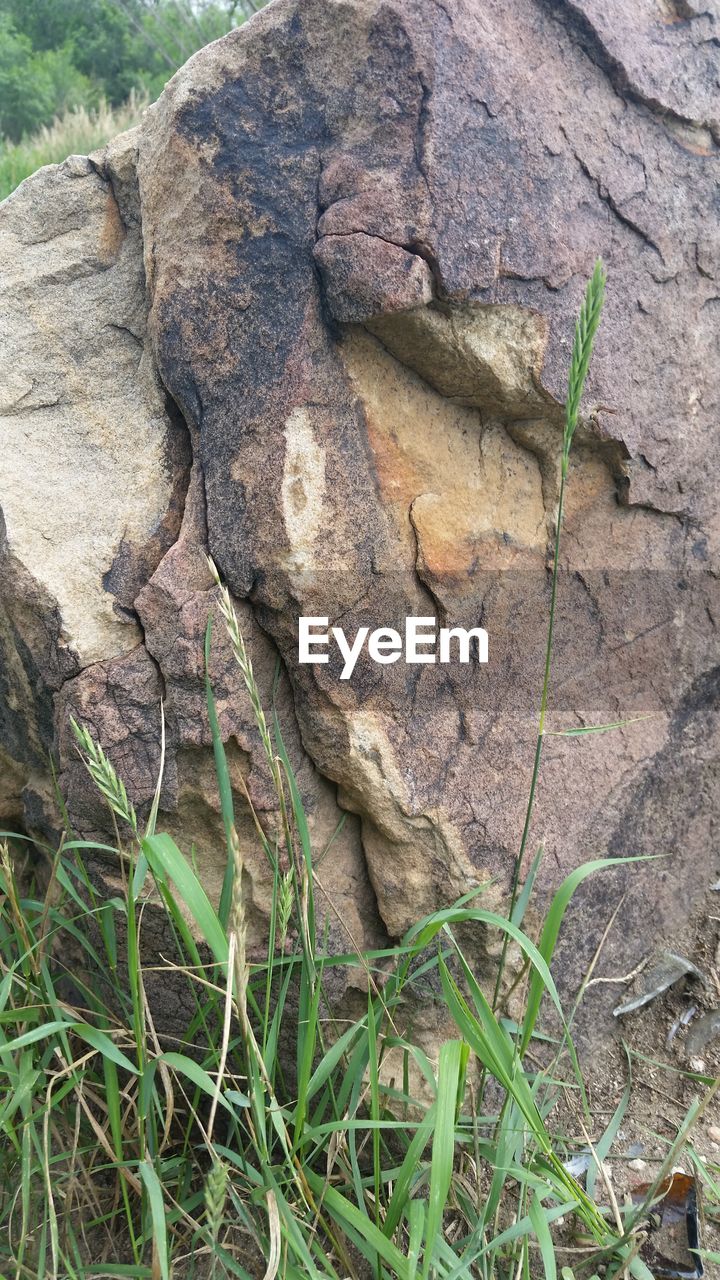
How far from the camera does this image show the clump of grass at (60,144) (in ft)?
17.3

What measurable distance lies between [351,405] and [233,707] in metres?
0.53

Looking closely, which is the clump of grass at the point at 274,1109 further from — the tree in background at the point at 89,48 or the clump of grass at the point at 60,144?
the tree in background at the point at 89,48

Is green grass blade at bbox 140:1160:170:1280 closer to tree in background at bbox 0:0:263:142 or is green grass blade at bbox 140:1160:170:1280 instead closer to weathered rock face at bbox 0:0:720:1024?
weathered rock face at bbox 0:0:720:1024

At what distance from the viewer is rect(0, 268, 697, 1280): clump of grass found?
1.32 m

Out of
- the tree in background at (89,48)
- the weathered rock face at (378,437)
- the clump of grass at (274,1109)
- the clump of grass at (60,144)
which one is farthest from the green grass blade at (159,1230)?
the tree in background at (89,48)

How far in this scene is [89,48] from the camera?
8.85 metres

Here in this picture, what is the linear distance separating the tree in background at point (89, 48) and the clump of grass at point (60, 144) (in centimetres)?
80

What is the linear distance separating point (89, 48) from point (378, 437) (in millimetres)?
8651

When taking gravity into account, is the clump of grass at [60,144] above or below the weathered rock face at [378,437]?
above

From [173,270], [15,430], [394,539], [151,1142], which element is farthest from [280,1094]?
[173,270]

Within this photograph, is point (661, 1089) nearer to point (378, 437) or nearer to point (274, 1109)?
point (274, 1109)

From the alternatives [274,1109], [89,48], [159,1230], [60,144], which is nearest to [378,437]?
[274,1109]

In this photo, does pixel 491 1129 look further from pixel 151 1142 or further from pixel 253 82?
pixel 253 82

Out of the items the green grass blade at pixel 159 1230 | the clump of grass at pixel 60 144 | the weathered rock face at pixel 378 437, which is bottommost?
the green grass blade at pixel 159 1230
